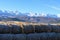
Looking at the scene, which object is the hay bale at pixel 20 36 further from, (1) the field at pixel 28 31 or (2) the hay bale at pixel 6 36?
(2) the hay bale at pixel 6 36

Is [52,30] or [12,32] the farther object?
[52,30]

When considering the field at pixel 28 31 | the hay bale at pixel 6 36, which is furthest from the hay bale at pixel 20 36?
the hay bale at pixel 6 36

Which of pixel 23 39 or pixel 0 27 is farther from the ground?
pixel 0 27

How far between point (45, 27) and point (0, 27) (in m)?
1.46

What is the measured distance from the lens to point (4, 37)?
5.62m

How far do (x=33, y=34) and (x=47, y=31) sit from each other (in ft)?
1.73

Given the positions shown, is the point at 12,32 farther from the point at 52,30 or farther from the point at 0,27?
the point at 52,30

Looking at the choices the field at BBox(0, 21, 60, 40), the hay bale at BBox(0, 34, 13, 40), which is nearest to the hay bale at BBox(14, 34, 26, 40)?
the field at BBox(0, 21, 60, 40)

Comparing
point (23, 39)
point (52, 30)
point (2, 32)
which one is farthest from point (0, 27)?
point (52, 30)

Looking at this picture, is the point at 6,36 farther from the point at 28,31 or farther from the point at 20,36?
the point at 28,31

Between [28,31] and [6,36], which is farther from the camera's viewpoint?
[28,31]

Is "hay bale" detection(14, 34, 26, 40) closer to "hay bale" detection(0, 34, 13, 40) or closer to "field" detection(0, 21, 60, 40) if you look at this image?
"field" detection(0, 21, 60, 40)

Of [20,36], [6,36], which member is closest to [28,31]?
[20,36]

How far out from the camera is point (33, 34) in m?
5.83
